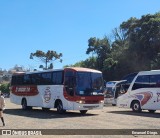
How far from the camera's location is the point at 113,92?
39031 mm

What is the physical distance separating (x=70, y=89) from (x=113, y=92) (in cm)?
1454

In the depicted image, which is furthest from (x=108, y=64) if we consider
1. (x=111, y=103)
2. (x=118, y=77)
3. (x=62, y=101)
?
(x=62, y=101)

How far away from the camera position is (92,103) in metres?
25.2

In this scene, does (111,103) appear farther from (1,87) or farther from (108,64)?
(1,87)

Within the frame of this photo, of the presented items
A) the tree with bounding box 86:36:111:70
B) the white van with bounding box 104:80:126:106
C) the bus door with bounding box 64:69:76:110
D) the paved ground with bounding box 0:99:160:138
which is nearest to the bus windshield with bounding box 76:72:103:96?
the bus door with bounding box 64:69:76:110

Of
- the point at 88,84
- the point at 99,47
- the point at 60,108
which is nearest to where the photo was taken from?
the point at 88,84

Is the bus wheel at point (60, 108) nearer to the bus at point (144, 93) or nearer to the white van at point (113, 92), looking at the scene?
the bus at point (144, 93)

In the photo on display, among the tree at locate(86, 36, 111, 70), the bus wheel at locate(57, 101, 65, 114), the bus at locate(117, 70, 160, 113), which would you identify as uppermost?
the tree at locate(86, 36, 111, 70)

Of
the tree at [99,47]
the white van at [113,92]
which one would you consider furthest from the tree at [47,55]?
the white van at [113,92]

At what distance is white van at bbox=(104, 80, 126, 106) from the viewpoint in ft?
99.2

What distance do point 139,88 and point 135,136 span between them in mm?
13712

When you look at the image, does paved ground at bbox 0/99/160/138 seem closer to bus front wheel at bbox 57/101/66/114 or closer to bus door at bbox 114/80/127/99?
bus front wheel at bbox 57/101/66/114

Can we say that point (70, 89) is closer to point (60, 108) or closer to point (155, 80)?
point (60, 108)

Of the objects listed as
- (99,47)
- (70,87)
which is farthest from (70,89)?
(99,47)
